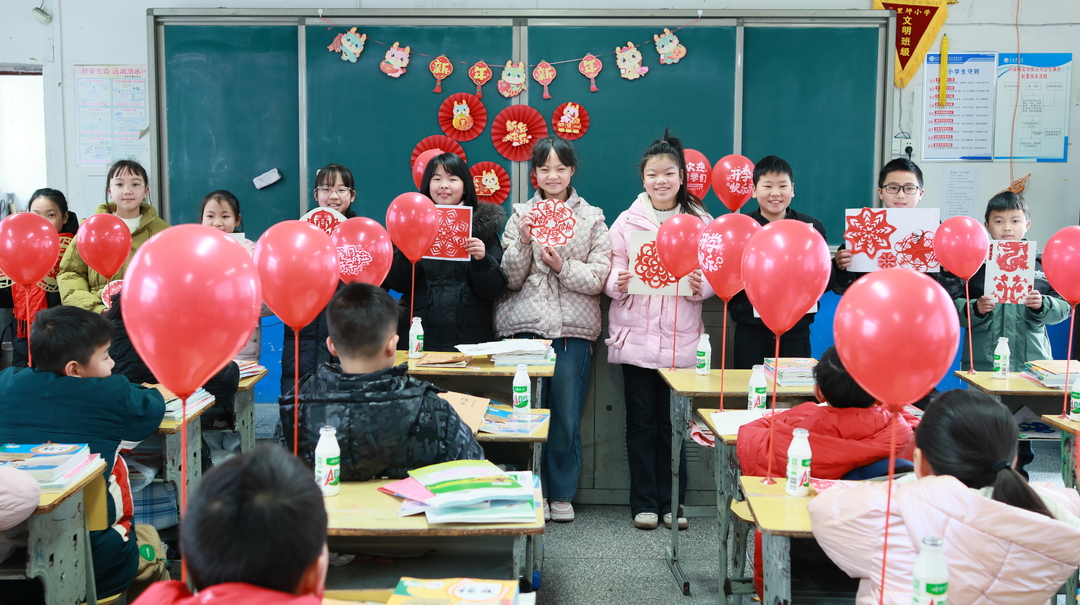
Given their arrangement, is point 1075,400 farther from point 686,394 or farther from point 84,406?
point 84,406

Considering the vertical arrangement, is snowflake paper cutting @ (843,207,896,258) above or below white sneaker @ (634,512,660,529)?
above

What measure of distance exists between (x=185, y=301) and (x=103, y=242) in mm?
2150

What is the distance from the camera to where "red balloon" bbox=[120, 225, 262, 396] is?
131cm

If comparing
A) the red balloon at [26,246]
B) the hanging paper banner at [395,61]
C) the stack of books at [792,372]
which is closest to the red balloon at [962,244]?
the stack of books at [792,372]

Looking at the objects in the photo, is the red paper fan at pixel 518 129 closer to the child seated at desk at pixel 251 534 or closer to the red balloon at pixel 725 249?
the red balloon at pixel 725 249

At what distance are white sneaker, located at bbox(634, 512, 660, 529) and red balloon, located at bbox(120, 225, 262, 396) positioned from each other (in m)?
2.32

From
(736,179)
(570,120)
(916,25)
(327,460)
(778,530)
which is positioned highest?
(916,25)

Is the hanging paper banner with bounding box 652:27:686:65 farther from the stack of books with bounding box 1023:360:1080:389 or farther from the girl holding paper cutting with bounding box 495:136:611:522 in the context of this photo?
the stack of books with bounding box 1023:360:1080:389

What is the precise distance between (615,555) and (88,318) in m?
2.01

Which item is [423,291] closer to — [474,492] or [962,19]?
[474,492]

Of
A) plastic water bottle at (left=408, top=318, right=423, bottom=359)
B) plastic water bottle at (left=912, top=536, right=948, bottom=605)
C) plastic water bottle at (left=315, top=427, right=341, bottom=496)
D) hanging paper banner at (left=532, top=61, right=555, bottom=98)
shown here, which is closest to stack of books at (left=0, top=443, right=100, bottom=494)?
plastic water bottle at (left=315, top=427, right=341, bottom=496)

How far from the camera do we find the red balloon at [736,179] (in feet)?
12.5

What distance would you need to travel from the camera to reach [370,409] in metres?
1.78

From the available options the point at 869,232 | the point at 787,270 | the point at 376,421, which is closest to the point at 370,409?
the point at 376,421
